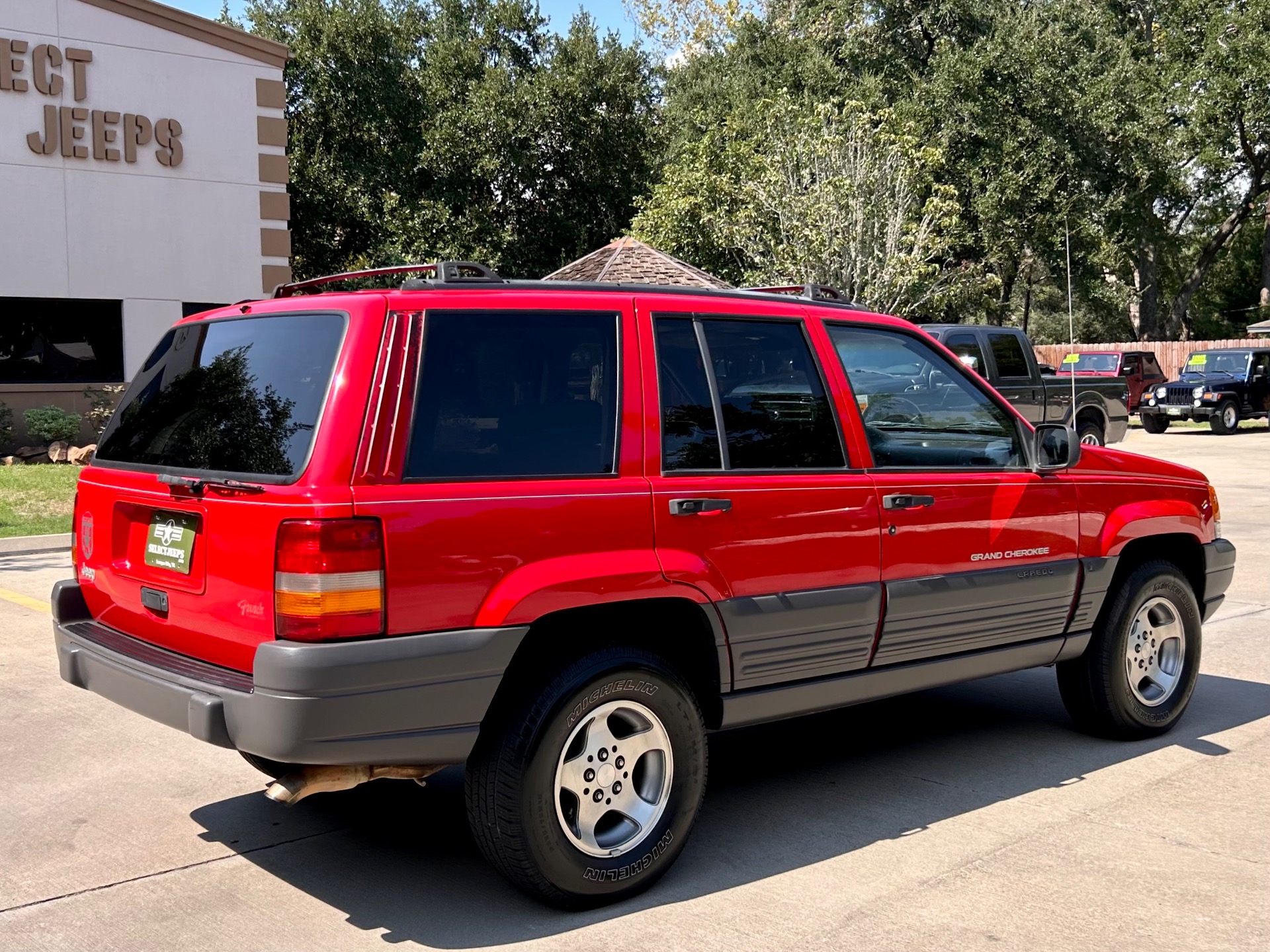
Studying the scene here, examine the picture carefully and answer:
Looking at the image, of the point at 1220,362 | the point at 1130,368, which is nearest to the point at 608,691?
the point at 1220,362

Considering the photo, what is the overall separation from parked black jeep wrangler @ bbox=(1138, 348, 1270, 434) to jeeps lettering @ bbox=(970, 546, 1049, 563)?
998 inches

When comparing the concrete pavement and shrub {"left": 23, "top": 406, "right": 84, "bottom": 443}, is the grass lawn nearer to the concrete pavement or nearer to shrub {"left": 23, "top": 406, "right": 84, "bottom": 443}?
shrub {"left": 23, "top": 406, "right": 84, "bottom": 443}

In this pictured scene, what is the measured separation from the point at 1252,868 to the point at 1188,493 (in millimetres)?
2105

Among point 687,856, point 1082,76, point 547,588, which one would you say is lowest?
point 687,856

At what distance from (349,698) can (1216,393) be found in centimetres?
2842

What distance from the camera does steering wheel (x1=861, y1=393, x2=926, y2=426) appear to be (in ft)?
16.3

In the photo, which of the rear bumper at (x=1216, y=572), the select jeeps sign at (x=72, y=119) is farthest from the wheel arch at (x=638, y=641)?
the select jeeps sign at (x=72, y=119)

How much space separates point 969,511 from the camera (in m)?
5.09

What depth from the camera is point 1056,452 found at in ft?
17.5

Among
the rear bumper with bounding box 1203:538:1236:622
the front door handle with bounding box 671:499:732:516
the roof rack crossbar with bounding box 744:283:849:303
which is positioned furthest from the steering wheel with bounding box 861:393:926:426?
the rear bumper with bounding box 1203:538:1236:622

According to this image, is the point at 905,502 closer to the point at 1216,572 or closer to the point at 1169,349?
the point at 1216,572

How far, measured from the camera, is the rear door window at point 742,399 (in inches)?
174

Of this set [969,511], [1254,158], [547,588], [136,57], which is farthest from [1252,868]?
[1254,158]

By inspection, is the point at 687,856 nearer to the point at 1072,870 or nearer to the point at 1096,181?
the point at 1072,870
